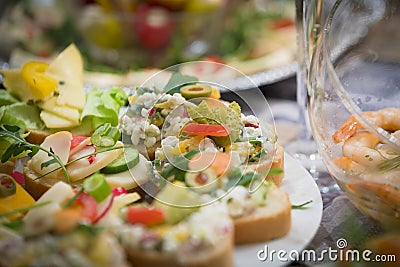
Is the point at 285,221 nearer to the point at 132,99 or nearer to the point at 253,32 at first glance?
the point at 132,99

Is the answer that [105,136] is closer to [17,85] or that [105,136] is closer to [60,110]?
[60,110]

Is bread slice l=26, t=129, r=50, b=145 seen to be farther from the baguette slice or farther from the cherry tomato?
the cherry tomato

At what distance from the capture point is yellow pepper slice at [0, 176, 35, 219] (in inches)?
39.3

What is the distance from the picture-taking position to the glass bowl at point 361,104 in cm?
106

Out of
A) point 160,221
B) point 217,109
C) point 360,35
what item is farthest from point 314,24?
point 160,221

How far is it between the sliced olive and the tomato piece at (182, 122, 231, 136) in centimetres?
29

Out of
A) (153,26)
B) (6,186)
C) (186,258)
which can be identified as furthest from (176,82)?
(153,26)

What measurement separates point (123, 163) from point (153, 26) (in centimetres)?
113

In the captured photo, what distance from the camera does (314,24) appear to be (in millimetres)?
1360

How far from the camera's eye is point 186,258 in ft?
2.68

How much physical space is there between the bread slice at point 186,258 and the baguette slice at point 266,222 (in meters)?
0.09

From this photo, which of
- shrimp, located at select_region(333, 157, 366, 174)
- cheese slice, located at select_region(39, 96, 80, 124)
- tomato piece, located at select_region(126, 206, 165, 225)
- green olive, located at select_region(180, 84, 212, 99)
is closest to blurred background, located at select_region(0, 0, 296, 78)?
cheese slice, located at select_region(39, 96, 80, 124)

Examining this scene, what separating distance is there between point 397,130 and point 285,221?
15.6 inches

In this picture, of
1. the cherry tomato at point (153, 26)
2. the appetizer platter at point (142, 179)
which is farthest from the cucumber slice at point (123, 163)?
the cherry tomato at point (153, 26)
